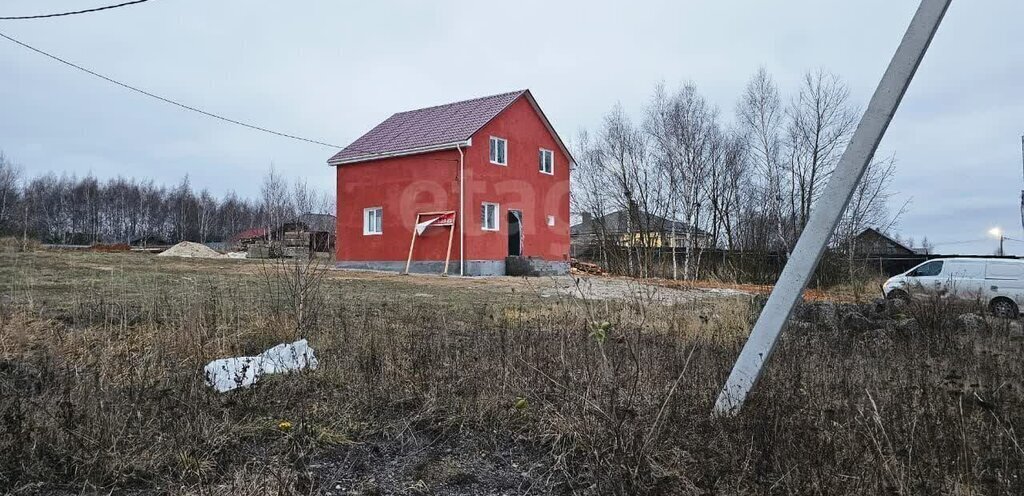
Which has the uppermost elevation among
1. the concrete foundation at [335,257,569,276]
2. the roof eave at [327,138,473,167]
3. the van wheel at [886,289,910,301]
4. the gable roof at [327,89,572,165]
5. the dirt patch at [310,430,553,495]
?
the gable roof at [327,89,572,165]

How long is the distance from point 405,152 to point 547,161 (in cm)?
582

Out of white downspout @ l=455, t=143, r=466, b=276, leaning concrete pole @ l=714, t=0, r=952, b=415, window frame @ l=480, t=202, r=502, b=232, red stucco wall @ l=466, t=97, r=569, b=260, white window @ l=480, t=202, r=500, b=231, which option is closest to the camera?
leaning concrete pole @ l=714, t=0, r=952, b=415

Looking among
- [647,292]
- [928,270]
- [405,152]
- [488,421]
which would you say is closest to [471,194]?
[405,152]

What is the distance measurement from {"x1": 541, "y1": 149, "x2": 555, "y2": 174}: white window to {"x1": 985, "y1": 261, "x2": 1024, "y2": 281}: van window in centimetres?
1413

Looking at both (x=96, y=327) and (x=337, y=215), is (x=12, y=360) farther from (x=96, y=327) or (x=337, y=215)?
(x=337, y=215)

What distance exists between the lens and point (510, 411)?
10.7 ft

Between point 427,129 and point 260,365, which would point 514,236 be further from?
point 260,365

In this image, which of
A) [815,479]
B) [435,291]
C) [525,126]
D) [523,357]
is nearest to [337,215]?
[525,126]

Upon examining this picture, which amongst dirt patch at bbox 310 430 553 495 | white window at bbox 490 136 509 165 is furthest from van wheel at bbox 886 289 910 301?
white window at bbox 490 136 509 165

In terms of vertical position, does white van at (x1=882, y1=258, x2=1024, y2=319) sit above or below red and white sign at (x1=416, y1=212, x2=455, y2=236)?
below

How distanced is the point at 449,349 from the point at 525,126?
61.5 feet

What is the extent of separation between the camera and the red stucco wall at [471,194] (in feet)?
65.8

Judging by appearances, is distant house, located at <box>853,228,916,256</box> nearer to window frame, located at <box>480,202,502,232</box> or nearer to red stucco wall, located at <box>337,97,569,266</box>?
red stucco wall, located at <box>337,97,569,266</box>

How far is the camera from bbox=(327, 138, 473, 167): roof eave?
64.4 ft
